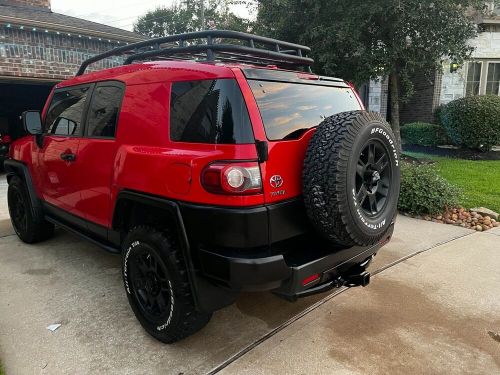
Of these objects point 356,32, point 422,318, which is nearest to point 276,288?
point 422,318

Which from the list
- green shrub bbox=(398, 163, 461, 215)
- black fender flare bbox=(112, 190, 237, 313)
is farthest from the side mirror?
green shrub bbox=(398, 163, 461, 215)

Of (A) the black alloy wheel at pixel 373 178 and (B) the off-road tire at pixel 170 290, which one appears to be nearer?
(B) the off-road tire at pixel 170 290

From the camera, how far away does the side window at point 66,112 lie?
3455mm

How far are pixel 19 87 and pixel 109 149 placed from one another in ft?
42.0

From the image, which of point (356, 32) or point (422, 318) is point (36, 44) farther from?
point (422, 318)

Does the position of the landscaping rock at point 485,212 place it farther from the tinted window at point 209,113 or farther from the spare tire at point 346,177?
the tinted window at point 209,113

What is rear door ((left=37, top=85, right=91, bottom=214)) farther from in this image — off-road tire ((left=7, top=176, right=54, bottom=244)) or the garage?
the garage

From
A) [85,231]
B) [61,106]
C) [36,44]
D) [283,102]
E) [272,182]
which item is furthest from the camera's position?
[36,44]

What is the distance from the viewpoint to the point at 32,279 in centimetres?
369

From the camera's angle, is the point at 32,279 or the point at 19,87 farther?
the point at 19,87

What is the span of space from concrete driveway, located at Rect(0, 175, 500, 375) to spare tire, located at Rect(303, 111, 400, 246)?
2.59ft

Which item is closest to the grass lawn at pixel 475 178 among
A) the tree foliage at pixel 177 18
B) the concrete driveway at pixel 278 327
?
the concrete driveway at pixel 278 327

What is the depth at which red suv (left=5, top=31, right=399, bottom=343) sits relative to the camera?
217cm

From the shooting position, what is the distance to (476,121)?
10.1 metres
